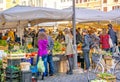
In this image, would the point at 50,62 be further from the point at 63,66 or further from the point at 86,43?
the point at 86,43

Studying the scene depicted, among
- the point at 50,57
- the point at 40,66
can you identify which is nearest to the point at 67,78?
the point at 50,57

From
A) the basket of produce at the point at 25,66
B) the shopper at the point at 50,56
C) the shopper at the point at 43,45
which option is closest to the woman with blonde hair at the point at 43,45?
the shopper at the point at 43,45

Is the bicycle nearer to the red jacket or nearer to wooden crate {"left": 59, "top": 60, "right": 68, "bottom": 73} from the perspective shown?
wooden crate {"left": 59, "top": 60, "right": 68, "bottom": 73}

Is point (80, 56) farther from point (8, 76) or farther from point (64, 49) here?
point (8, 76)

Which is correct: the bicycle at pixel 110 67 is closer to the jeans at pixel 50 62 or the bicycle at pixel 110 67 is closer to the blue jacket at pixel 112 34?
the jeans at pixel 50 62

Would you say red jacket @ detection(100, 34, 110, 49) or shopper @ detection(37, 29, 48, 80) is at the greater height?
shopper @ detection(37, 29, 48, 80)

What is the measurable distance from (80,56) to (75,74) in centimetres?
182

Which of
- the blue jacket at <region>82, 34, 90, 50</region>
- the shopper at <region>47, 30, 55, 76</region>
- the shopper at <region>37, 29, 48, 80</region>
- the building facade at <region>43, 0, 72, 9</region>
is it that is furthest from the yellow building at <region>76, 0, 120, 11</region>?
the shopper at <region>37, 29, 48, 80</region>

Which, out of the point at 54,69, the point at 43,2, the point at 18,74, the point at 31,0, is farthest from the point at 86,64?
the point at 31,0

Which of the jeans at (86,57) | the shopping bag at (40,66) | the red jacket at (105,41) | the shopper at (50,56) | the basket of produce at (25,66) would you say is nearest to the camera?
the basket of produce at (25,66)

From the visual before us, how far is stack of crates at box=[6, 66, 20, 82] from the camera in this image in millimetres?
11555

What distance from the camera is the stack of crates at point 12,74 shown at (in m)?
11.6

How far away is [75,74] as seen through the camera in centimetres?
1479

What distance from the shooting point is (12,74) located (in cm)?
1155
